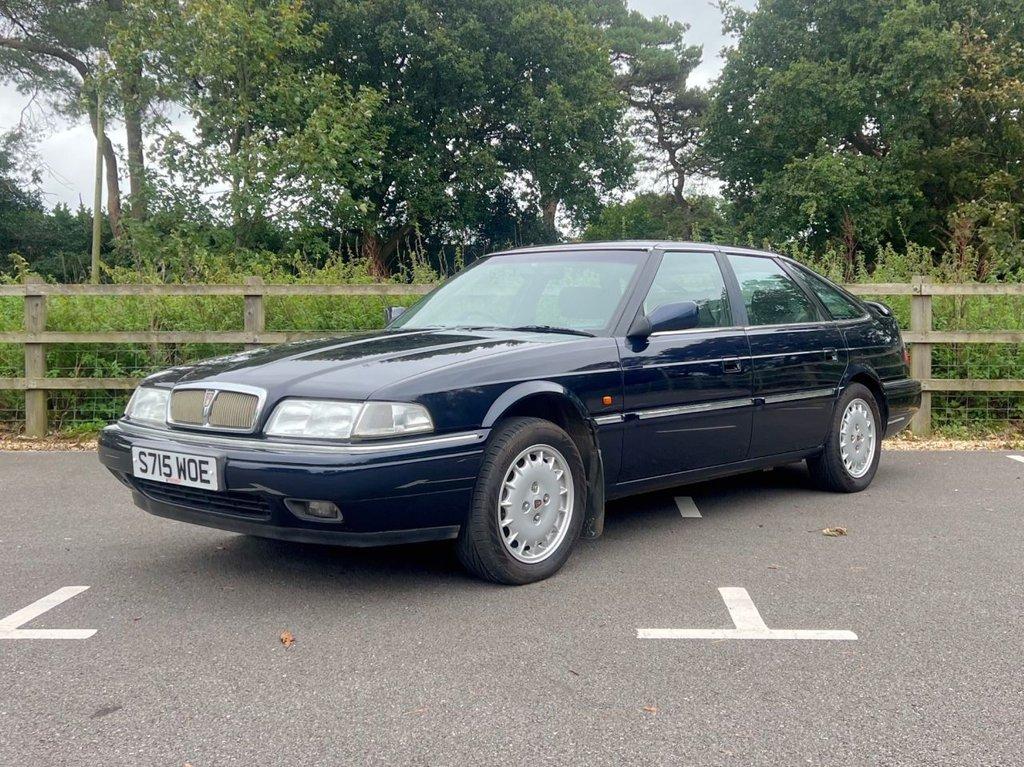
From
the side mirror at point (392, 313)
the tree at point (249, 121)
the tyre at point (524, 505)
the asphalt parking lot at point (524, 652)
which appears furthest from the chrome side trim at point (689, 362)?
the tree at point (249, 121)

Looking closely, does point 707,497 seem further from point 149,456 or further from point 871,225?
point 871,225

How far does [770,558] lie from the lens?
14.4 ft

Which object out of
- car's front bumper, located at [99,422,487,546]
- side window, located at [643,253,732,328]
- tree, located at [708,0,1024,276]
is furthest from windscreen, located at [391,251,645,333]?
tree, located at [708,0,1024,276]

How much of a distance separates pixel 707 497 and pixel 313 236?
11.8 metres

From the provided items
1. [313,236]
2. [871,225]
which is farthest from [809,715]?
[871,225]

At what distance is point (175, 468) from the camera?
3738mm

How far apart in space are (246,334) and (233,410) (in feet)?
15.1

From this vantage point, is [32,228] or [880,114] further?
[32,228]

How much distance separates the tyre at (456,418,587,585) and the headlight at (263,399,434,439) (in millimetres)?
372

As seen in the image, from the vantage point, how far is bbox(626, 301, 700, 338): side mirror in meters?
4.32

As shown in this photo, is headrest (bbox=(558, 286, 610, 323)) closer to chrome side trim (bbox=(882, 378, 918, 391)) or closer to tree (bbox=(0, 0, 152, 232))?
chrome side trim (bbox=(882, 378, 918, 391))

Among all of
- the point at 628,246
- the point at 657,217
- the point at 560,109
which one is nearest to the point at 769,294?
the point at 628,246

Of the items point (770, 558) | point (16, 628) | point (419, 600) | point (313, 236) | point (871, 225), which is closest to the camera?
point (16, 628)

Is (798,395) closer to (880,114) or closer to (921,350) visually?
(921,350)
